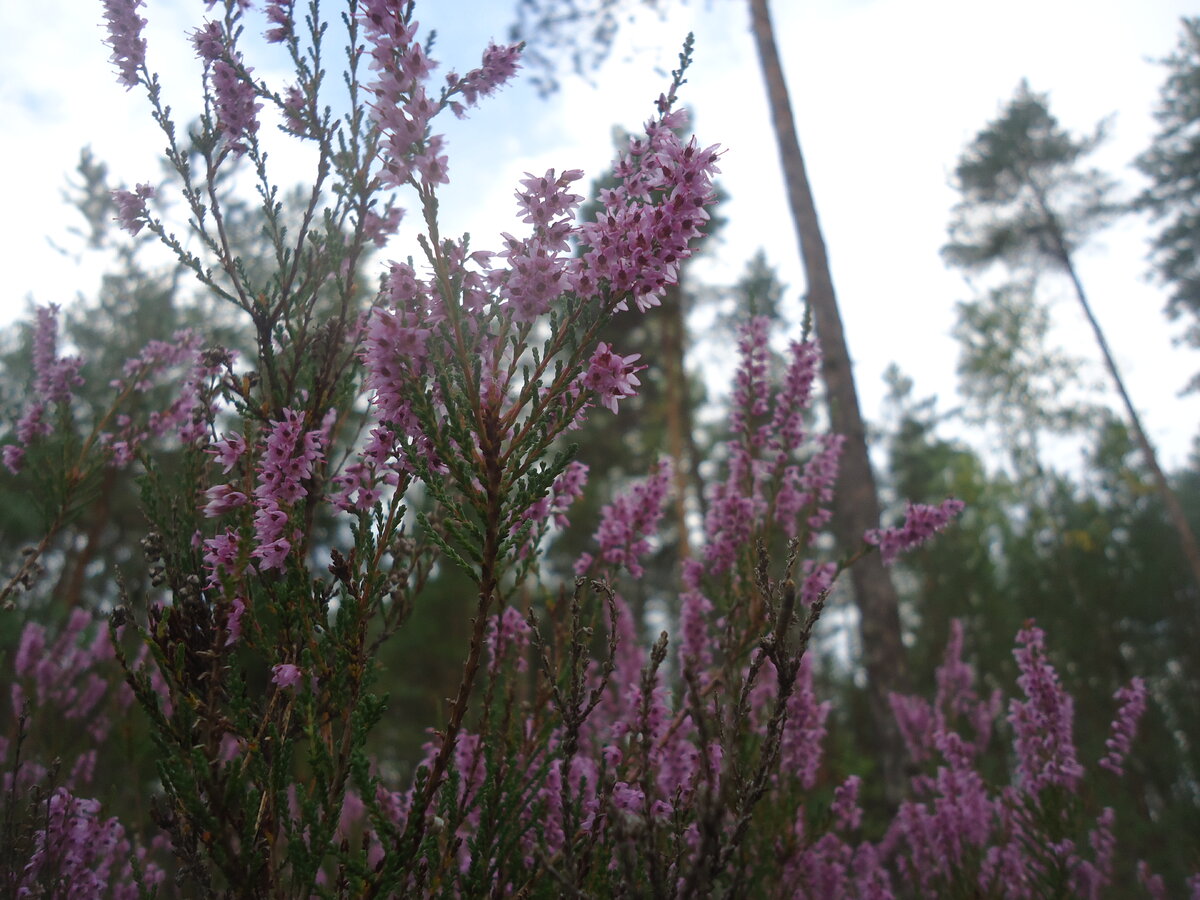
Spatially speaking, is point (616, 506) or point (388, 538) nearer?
point (388, 538)

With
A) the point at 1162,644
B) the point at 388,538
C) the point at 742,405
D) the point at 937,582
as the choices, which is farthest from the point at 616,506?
the point at 1162,644

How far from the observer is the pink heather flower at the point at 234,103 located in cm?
281

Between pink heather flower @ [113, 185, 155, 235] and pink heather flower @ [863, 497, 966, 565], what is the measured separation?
12.5 feet

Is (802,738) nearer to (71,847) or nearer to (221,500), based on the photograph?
(221,500)

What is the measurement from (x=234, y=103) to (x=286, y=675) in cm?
225

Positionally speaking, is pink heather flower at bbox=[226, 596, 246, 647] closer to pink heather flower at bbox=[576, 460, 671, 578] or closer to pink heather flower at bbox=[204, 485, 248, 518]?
pink heather flower at bbox=[204, 485, 248, 518]

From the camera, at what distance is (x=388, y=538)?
2.33 metres

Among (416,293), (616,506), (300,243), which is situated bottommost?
(416,293)

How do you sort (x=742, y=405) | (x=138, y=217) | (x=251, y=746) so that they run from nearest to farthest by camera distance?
(x=251, y=746) < (x=138, y=217) < (x=742, y=405)

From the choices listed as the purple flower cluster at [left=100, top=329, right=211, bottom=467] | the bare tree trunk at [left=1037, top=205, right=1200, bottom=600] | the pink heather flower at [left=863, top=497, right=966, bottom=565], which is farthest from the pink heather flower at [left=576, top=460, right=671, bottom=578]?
the bare tree trunk at [left=1037, top=205, right=1200, bottom=600]

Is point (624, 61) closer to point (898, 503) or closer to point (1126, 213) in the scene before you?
point (1126, 213)

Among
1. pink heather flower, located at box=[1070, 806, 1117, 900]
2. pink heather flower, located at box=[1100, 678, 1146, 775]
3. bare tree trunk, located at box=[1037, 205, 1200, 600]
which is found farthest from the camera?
bare tree trunk, located at box=[1037, 205, 1200, 600]

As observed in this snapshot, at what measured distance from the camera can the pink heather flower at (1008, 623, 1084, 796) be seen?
4.21 m

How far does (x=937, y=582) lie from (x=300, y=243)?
1739cm
